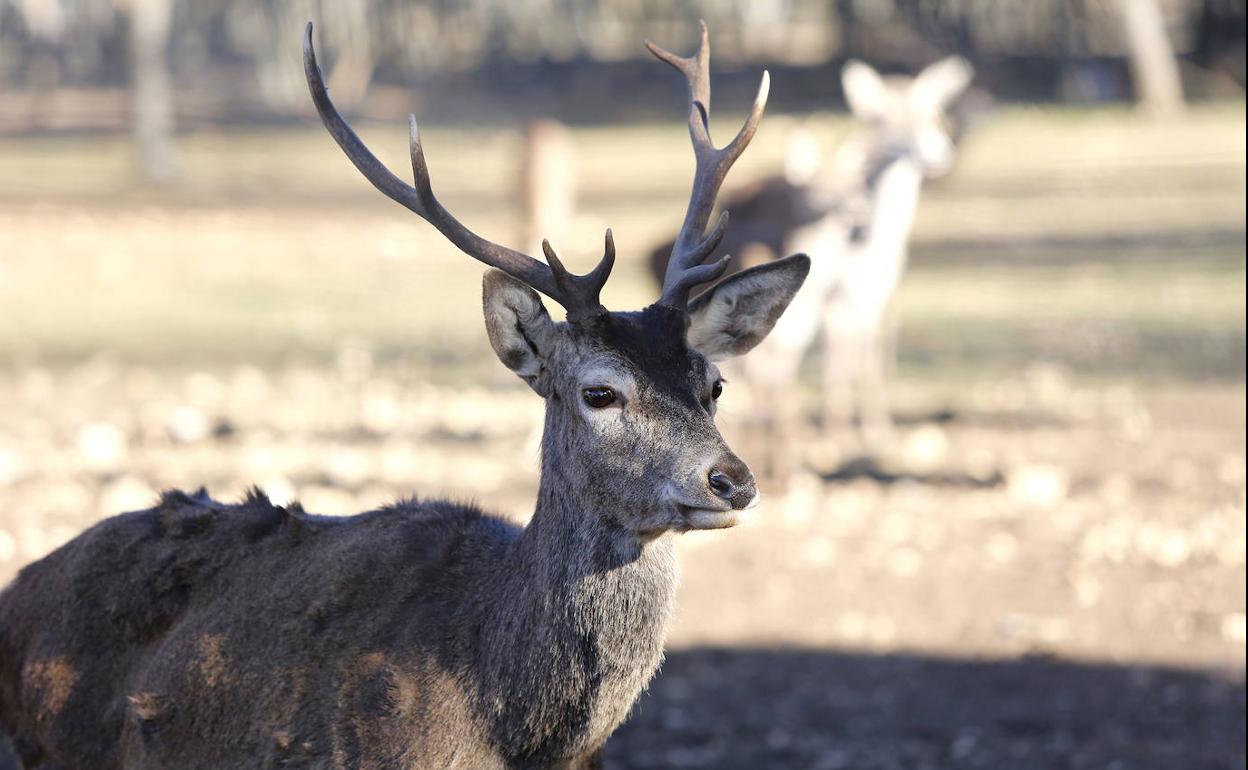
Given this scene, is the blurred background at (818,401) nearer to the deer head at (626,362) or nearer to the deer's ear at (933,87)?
the deer head at (626,362)

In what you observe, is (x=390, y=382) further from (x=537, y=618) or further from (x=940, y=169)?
(x=537, y=618)

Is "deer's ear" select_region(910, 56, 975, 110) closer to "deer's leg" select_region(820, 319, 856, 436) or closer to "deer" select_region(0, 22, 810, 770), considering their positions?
"deer's leg" select_region(820, 319, 856, 436)

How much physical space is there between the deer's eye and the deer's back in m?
0.56

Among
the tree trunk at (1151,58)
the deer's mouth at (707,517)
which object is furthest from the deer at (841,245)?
the tree trunk at (1151,58)

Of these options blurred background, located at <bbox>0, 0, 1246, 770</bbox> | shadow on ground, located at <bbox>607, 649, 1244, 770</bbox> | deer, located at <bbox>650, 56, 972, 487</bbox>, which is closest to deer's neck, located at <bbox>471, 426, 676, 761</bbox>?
blurred background, located at <bbox>0, 0, 1246, 770</bbox>

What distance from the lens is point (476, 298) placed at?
17.8 meters

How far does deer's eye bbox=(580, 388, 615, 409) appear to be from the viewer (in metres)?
4.24

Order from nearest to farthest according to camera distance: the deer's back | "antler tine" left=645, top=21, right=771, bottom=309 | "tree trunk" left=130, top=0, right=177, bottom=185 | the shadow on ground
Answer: the deer's back → "antler tine" left=645, top=21, right=771, bottom=309 → the shadow on ground → "tree trunk" left=130, top=0, right=177, bottom=185

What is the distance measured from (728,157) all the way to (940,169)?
7308 millimetres

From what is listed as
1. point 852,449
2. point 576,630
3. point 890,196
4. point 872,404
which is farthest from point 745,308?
point 890,196

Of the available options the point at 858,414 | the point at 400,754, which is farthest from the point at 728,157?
the point at 858,414

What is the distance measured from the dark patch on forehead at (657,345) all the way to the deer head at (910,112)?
303 inches

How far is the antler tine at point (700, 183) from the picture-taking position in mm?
4504

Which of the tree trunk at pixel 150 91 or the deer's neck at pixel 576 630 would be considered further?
the tree trunk at pixel 150 91
